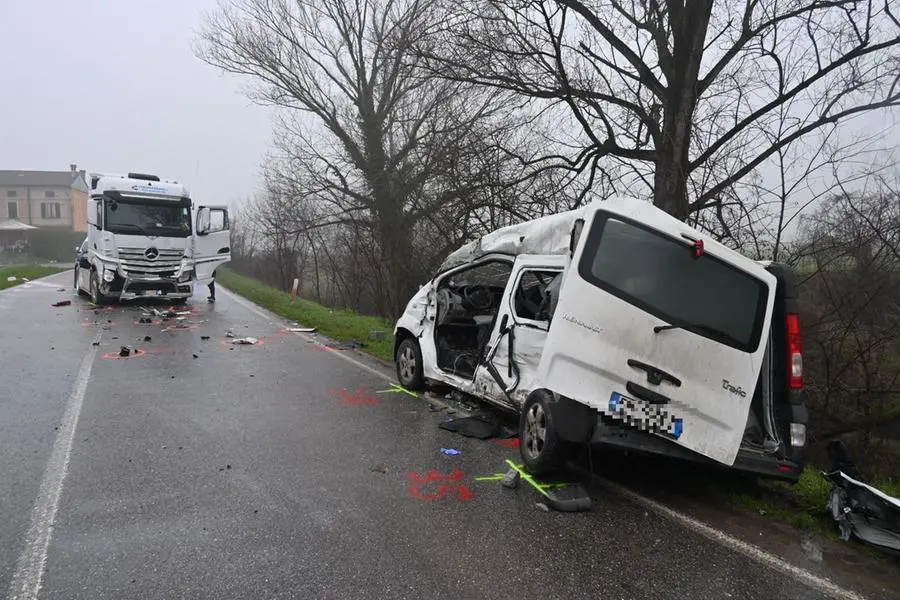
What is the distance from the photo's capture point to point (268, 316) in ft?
52.7

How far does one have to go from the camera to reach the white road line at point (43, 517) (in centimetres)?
301

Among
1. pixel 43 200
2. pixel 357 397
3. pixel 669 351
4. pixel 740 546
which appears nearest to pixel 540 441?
pixel 669 351

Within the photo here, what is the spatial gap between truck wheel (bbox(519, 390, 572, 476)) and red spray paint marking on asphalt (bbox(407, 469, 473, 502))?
1.82ft

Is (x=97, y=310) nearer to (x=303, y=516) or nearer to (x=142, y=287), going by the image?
(x=142, y=287)

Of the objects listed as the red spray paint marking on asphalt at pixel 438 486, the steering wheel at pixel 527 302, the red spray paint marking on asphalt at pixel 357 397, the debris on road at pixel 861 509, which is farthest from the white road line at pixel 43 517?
the debris on road at pixel 861 509

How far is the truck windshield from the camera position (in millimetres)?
15914

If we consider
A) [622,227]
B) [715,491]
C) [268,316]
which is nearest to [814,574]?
[715,491]

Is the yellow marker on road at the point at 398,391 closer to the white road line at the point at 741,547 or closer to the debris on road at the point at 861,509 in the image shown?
the white road line at the point at 741,547

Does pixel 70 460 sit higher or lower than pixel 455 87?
lower

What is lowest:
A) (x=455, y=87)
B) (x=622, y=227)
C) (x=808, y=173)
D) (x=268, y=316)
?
(x=268, y=316)

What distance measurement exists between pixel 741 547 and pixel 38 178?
99.9 metres

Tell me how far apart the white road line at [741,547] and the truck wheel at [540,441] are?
19.8 inches

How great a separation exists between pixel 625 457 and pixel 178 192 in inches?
602

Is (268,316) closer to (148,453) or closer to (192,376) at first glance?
(192,376)
